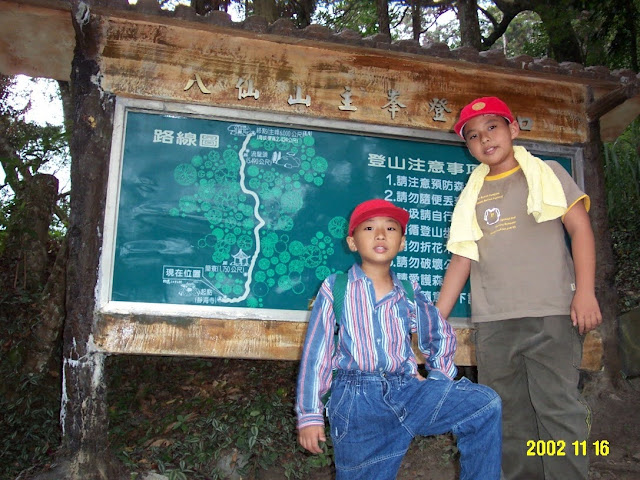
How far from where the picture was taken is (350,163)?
13.4ft

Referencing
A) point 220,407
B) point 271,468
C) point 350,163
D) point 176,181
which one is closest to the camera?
point 176,181

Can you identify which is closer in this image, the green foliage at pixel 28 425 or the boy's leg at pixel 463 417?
the boy's leg at pixel 463 417

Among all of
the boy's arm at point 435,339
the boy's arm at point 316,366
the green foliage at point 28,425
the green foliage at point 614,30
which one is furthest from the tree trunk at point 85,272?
the green foliage at point 614,30

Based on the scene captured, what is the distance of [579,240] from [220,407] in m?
3.56

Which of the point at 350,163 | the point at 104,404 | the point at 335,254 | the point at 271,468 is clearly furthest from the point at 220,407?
the point at 350,163

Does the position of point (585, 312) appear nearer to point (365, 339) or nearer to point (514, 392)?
point (514, 392)

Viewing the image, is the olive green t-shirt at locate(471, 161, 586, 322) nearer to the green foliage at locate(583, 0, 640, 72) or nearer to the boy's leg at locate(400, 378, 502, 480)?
the boy's leg at locate(400, 378, 502, 480)

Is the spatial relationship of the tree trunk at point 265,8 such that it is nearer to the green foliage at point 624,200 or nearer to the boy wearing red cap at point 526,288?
the boy wearing red cap at point 526,288

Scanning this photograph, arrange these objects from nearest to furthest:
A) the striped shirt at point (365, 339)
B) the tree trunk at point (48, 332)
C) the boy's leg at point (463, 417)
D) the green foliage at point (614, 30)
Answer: the boy's leg at point (463, 417)
the striped shirt at point (365, 339)
the tree trunk at point (48, 332)
the green foliage at point (614, 30)

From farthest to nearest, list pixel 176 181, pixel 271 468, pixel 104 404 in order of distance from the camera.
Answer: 1. pixel 271 468
2. pixel 176 181
3. pixel 104 404

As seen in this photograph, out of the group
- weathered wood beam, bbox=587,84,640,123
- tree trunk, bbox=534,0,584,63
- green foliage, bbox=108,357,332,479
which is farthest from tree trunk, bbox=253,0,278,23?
tree trunk, bbox=534,0,584,63

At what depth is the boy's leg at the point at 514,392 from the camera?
291 centimetres

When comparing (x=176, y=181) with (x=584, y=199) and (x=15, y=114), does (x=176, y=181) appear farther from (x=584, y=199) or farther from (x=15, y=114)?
(x=15, y=114)

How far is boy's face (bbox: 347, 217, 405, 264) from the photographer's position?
8.18 feet
